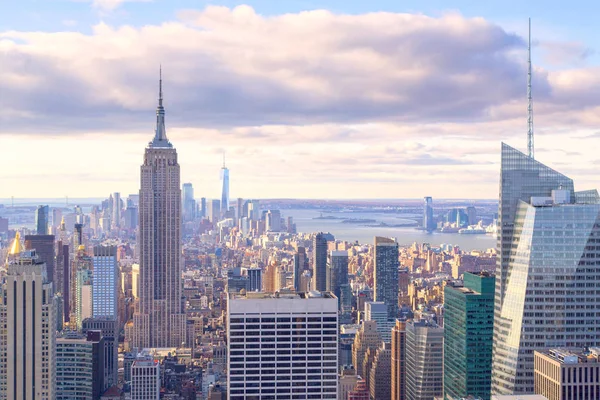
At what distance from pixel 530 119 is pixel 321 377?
14.2m

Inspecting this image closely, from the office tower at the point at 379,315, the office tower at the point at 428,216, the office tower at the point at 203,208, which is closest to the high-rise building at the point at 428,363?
the office tower at the point at 379,315

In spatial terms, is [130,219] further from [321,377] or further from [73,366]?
[321,377]

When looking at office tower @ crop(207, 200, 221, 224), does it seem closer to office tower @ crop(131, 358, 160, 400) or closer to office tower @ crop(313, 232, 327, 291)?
office tower @ crop(313, 232, 327, 291)

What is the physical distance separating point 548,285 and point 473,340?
226 inches

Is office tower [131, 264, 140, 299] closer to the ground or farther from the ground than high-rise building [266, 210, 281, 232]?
closer to the ground

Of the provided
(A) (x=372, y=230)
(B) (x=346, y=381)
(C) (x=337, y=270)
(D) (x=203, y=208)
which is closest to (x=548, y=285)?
(B) (x=346, y=381)

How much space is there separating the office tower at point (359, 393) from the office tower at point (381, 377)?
3.39 ft

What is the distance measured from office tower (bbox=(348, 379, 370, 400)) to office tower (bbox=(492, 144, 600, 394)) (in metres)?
15.7

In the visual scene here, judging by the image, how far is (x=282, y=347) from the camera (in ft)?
97.3

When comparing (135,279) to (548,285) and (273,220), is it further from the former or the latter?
(548,285)

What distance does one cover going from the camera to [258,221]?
9019 centimetres

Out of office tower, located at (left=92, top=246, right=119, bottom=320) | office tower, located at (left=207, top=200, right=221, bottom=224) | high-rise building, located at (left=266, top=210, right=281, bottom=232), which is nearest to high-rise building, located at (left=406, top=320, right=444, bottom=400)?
office tower, located at (left=92, top=246, right=119, bottom=320)

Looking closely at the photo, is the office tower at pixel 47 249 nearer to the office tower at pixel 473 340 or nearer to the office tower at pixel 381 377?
the office tower at pixel 381 377

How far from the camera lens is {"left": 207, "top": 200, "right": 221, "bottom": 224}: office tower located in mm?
89438
